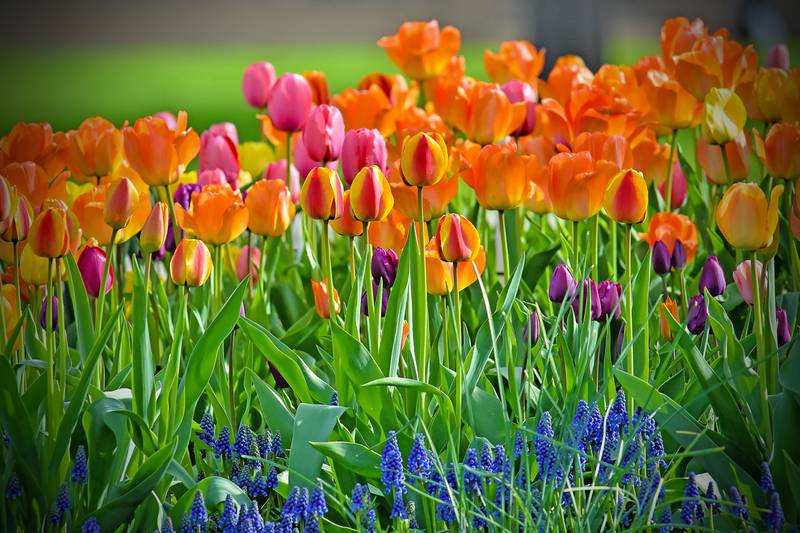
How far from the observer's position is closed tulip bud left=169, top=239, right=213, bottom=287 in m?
1.91

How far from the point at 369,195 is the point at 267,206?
1.37ft

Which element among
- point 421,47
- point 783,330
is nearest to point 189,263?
point 783,330

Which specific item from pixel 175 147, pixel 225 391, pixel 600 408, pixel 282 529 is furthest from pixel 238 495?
pixel 175 147

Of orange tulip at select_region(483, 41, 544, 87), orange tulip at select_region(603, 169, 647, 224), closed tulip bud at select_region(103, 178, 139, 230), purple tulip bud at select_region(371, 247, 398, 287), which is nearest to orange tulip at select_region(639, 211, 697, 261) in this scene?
orange tulip at select_region(603, 169, 647, 224)

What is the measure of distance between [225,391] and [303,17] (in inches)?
998

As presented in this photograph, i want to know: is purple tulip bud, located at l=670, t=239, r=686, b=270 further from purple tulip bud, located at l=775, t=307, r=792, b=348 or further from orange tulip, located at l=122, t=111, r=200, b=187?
orange tulip, located at l=122, t=111, r=200, b=187

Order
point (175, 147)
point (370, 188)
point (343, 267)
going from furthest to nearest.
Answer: point (343, 267)
point (175, 147)
point (370, 188)

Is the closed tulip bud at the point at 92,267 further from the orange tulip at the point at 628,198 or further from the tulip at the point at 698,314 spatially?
the tulip at the point at 698,314

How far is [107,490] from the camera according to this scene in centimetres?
174

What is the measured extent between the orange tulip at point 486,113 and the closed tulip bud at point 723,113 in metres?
0.49

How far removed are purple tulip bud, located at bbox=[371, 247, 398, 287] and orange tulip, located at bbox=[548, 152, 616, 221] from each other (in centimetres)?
34

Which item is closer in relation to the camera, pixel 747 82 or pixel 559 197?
pixel 559 197

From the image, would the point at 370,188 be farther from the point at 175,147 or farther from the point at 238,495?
the point at 175,147

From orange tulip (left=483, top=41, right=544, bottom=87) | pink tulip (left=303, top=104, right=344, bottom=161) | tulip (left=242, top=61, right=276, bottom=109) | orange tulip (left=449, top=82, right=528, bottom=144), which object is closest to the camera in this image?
pink tulip (left=303, top=104, right=344, bottom=161)
